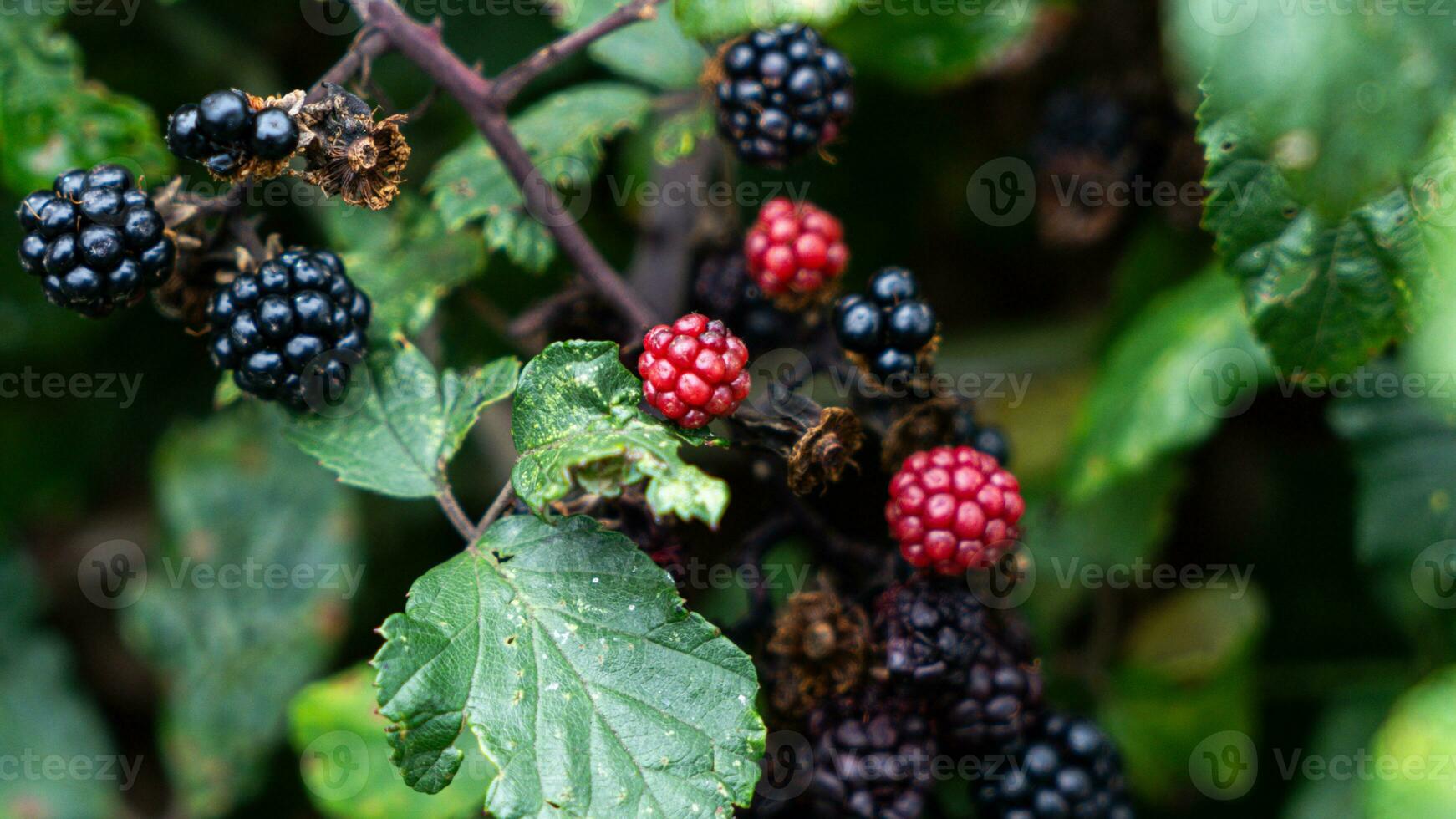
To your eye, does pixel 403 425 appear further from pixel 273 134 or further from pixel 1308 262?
pixel 1308 262

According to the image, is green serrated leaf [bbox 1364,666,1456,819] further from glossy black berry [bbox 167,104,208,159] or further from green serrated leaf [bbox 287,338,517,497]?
glossy black berry [bbox 167,104,208,159]

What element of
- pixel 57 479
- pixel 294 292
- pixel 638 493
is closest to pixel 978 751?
pixel 638 493

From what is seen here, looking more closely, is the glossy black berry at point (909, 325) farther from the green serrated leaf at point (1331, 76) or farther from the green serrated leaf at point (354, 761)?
the green serrated leaf at point (354, 761)

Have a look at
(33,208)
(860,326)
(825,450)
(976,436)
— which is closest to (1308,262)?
(976,436)

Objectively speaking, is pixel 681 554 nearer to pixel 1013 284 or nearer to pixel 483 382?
pixel 483 382

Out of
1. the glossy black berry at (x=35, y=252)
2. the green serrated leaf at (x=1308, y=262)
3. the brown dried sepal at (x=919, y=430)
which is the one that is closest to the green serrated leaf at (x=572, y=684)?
the brown dried sepal at (x=919, y=430)

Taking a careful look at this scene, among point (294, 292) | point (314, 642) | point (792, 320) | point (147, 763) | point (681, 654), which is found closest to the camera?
point (681, 654)

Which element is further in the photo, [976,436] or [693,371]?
[976,436]
